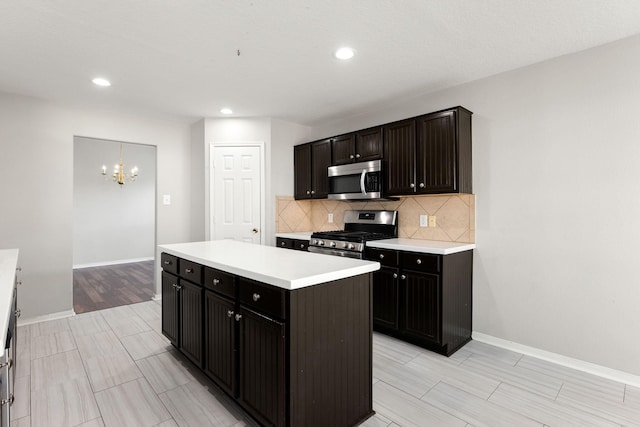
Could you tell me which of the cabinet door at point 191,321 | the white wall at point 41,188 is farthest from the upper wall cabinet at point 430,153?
the white wall at point 41,188

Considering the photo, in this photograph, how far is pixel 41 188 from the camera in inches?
137

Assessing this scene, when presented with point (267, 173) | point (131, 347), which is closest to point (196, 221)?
point (267, 173)

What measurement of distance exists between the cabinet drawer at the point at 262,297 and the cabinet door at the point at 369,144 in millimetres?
2222

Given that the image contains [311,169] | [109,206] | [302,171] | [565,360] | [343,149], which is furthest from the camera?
[109,206]

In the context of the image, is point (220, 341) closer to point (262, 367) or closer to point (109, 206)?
point (262, 367)

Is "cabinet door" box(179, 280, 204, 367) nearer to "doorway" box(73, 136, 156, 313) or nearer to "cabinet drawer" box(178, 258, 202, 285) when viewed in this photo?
"cabinet drawer" box(178, 258, 202, 285)

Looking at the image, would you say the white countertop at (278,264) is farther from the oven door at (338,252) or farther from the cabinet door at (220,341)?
the oven door at (338,252)

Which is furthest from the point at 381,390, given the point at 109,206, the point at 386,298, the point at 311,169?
the point at 109,206

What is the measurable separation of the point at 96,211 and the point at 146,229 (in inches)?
40.1

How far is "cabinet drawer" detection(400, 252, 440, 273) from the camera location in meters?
2.61

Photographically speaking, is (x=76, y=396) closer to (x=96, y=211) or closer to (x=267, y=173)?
(x=267, y=173)

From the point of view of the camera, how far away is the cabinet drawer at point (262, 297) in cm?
149

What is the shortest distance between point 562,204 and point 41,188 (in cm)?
501

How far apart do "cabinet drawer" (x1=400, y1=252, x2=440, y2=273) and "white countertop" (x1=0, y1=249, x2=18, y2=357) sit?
8.18 ft
